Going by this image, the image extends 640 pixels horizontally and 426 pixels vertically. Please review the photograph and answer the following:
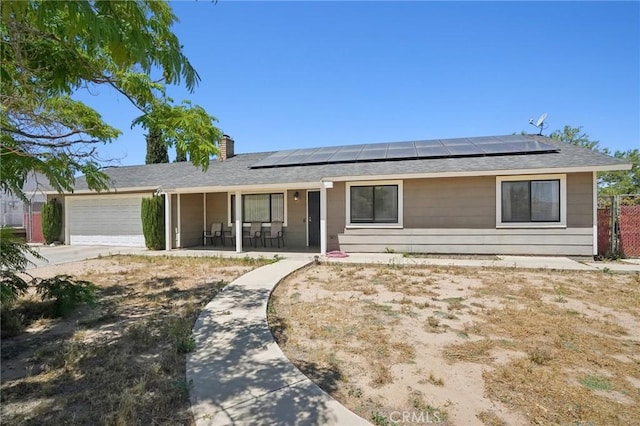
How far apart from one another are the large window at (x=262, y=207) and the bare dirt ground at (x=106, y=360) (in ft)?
21.5

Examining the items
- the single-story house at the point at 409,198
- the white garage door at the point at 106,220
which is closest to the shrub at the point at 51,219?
the white garage door at the point at 106,220

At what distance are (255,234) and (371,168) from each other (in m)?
5.23

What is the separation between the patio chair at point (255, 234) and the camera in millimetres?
13406

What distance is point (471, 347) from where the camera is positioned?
392cm

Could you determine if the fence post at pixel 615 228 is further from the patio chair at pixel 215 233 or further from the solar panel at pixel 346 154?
the patio chair at pixel 215 233

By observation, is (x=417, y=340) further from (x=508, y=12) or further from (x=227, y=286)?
(x=508, y=12)

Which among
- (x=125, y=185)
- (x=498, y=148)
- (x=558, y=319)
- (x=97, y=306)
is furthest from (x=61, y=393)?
(x=125, y=185)

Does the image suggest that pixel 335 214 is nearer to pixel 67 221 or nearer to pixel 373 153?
pixel 373 153

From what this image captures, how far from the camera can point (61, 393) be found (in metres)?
2.90

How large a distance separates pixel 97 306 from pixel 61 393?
123 inches

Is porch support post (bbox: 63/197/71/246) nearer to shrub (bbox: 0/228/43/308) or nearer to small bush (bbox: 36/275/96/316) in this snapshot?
small bush (bbox: 36/275/96/316)

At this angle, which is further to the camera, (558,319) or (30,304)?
(30,304)

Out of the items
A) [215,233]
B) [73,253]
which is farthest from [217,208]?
[73,253]

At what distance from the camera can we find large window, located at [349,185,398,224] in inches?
429
